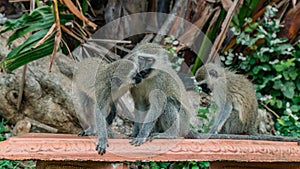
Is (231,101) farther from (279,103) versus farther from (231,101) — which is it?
(279,103)

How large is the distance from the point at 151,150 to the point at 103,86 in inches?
22.5

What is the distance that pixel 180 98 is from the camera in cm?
276

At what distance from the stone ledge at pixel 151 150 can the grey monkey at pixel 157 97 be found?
0.32 meters

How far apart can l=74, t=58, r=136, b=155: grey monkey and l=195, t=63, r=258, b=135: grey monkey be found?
922mm

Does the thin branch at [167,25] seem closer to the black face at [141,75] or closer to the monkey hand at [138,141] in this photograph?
the black face at [141,75]

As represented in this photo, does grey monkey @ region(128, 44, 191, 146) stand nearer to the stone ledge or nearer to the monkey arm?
the stone ledge

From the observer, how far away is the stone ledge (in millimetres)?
1978

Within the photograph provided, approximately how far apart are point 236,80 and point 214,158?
1354 mm

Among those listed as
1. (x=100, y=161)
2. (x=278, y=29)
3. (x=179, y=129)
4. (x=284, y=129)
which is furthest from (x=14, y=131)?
(x=278, y=29)

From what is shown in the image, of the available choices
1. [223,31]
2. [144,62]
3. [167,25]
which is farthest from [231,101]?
[167,25]

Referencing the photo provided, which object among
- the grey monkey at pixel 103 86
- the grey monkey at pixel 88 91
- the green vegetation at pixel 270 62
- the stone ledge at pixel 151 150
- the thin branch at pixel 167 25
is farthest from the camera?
the green vegetation at pixel 270 62

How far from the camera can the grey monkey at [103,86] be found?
2459 millimetres

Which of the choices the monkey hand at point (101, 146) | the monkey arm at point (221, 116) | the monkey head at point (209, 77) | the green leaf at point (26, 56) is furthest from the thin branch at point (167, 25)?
the monkey hand at point (101, 146)

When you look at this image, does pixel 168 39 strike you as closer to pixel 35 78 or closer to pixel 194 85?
pixel 194 85
